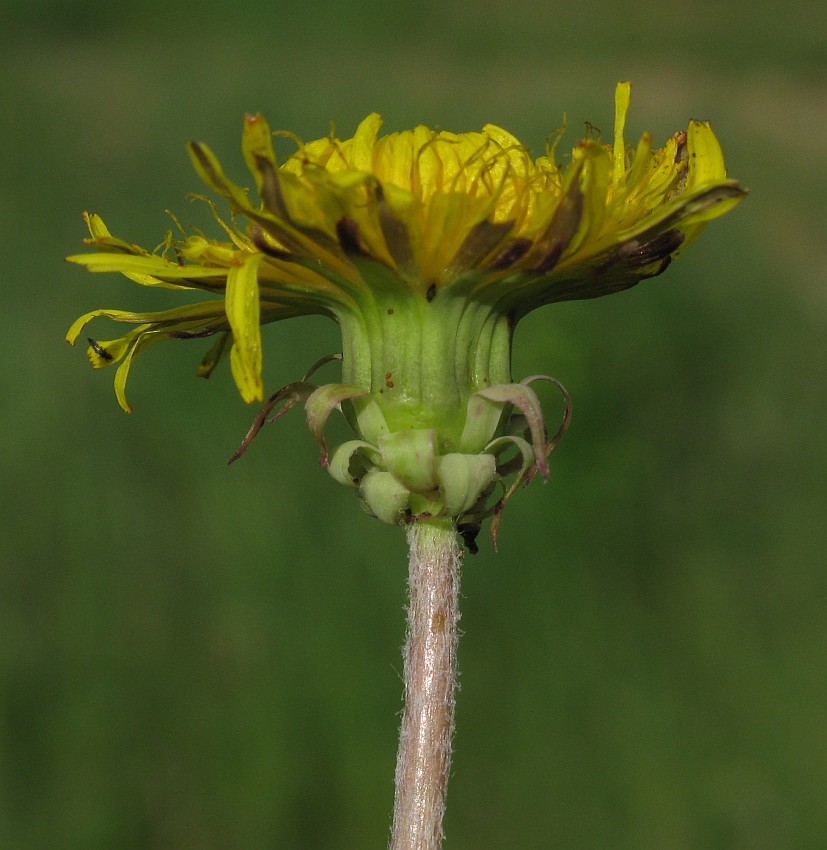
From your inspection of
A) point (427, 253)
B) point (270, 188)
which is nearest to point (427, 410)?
point (427, 253)

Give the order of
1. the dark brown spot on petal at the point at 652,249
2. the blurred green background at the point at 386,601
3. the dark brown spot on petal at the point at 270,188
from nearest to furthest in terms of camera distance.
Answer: the dark brown spot on petal at the point at 270,188
the dark brown spot on petal at the point at 652,249
the blurred green background at the point at 386,601

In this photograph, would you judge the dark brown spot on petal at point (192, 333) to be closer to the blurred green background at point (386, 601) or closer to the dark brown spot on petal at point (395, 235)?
the dark brown spot on petal at point (395, 235)

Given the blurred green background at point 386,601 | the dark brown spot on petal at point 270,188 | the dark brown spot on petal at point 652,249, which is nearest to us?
the dark brown spot on petal at point 270,188

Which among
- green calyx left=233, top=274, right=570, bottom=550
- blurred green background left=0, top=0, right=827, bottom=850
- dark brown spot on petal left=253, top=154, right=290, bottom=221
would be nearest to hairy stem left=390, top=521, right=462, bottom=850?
green calyx left=233, top=274, right=570, bottom=550

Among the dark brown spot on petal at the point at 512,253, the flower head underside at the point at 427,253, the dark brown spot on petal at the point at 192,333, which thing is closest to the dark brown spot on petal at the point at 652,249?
the flower head underside at the point at 427,253

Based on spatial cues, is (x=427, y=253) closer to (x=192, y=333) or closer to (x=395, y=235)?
(x=395, y=235)

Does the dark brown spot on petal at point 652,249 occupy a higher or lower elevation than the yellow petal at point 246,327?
higher
